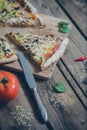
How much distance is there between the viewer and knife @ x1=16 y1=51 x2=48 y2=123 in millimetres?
2660

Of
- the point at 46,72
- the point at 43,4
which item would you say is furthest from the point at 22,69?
the point at 43,4

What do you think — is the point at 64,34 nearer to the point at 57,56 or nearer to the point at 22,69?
the point at 57,56

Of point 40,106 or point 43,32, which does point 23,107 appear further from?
point 43,32

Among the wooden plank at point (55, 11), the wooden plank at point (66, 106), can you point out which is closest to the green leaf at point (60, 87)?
the wooden plank at point (66, 106)

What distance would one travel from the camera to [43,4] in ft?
12.0

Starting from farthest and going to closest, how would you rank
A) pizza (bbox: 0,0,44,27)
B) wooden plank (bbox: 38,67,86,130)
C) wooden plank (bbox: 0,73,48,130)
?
1. pizza (bbox: 0,0,44,27)
2. wooden plank (bbox: 38,67,86,130)
3. wooden plank (bbox: 0,73,48,130)

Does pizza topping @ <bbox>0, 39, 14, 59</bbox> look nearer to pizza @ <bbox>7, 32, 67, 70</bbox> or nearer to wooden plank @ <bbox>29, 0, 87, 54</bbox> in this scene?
pizza @ <bbox>7, 32, 67, 70</bbox>

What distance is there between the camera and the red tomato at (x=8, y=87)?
2.65 meters

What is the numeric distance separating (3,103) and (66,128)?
0.47m

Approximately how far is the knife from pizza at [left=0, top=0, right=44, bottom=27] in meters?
0.38

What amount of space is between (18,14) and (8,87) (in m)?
0.96

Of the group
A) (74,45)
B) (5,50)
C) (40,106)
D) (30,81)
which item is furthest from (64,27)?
(40,106)

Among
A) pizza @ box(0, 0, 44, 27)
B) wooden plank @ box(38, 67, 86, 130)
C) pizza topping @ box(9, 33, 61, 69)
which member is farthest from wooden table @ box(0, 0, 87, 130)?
pizza @ box(0, 0, 44, 27)

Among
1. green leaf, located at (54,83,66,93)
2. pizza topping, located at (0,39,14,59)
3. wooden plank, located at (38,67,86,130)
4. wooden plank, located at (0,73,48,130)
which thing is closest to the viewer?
wooden plank, located at (0,73,48,130)
